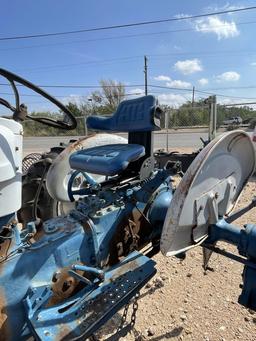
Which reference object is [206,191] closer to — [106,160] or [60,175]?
[106,160]

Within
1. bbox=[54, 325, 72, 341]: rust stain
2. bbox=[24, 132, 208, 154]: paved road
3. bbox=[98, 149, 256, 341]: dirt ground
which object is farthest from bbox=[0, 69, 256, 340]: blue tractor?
bbox=[24, 132, 208, 154]: paved road

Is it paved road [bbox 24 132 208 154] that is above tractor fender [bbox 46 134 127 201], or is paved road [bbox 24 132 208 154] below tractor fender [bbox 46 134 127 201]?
below

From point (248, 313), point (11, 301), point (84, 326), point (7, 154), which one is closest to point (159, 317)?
point (248, 313)

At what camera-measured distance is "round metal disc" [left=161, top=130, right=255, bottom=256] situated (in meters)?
1.43

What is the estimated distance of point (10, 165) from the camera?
4.90 feet

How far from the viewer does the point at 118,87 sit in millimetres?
→ 32125

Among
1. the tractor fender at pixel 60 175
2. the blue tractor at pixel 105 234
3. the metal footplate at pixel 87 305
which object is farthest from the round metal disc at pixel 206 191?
the tractor fender at pixel 60 175

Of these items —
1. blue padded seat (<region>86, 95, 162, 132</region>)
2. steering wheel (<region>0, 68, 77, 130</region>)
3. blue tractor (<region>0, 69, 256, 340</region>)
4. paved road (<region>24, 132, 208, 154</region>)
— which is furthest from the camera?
paved road (<region>24, 132, 208, 154</region>)

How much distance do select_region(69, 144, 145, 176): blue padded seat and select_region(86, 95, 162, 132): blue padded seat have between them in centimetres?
21

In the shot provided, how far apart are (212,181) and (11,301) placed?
3.41 ft

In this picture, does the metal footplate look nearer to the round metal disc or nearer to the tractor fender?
the round metal disc

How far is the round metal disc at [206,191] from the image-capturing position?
1.43 metres

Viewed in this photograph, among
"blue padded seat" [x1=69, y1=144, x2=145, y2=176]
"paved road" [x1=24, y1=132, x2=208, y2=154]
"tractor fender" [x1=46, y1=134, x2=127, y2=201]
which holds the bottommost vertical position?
"paved road" [x1=24, y1=132, x2=208, y2=154]

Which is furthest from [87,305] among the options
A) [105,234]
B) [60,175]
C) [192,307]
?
[60,175]
